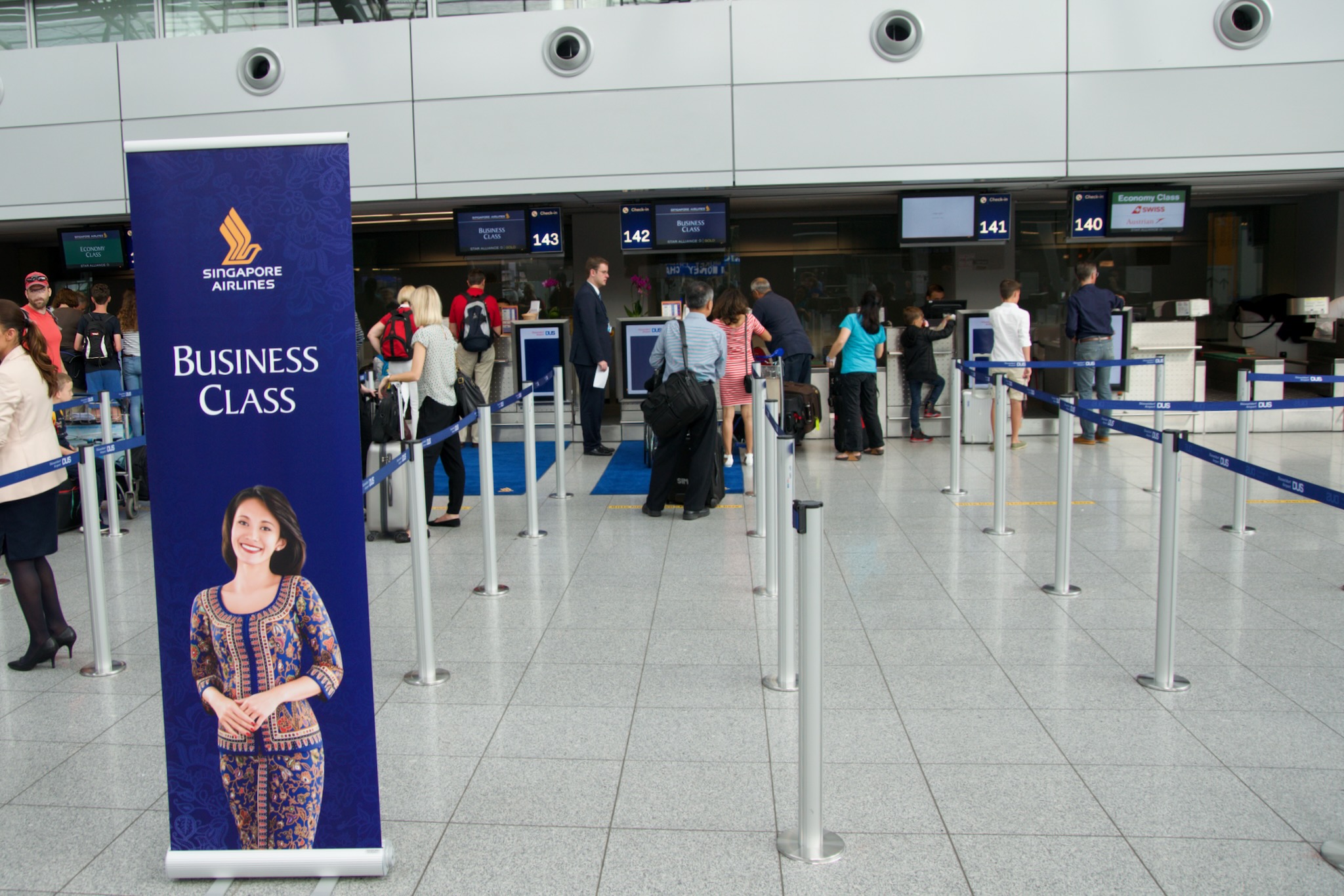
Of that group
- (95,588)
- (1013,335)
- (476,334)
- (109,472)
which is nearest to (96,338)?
(109,472)

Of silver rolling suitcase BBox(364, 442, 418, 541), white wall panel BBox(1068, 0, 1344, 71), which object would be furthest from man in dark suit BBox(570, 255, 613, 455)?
white wall panel BBox(1068, 0, 1344, 71)

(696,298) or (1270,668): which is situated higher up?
(696,298)

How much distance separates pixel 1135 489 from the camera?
9.02 metres

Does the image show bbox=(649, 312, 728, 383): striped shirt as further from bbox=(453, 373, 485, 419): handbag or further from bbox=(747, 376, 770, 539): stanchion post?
bbox=(453, 373, 485, 419): handbag

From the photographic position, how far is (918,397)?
39.7 ft

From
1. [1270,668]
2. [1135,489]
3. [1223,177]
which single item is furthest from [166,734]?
[1223,177]

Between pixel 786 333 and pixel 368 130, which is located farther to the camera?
pixel 368 130

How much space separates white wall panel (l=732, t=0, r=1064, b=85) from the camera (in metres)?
11.1

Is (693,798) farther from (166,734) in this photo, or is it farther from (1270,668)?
(1270,668)

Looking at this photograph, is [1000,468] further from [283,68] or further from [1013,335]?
[283,68]

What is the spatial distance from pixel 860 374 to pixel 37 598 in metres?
7.65

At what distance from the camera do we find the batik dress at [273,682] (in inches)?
118

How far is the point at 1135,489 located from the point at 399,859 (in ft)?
24.7

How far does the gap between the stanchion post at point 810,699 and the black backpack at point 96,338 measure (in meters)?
8.39
